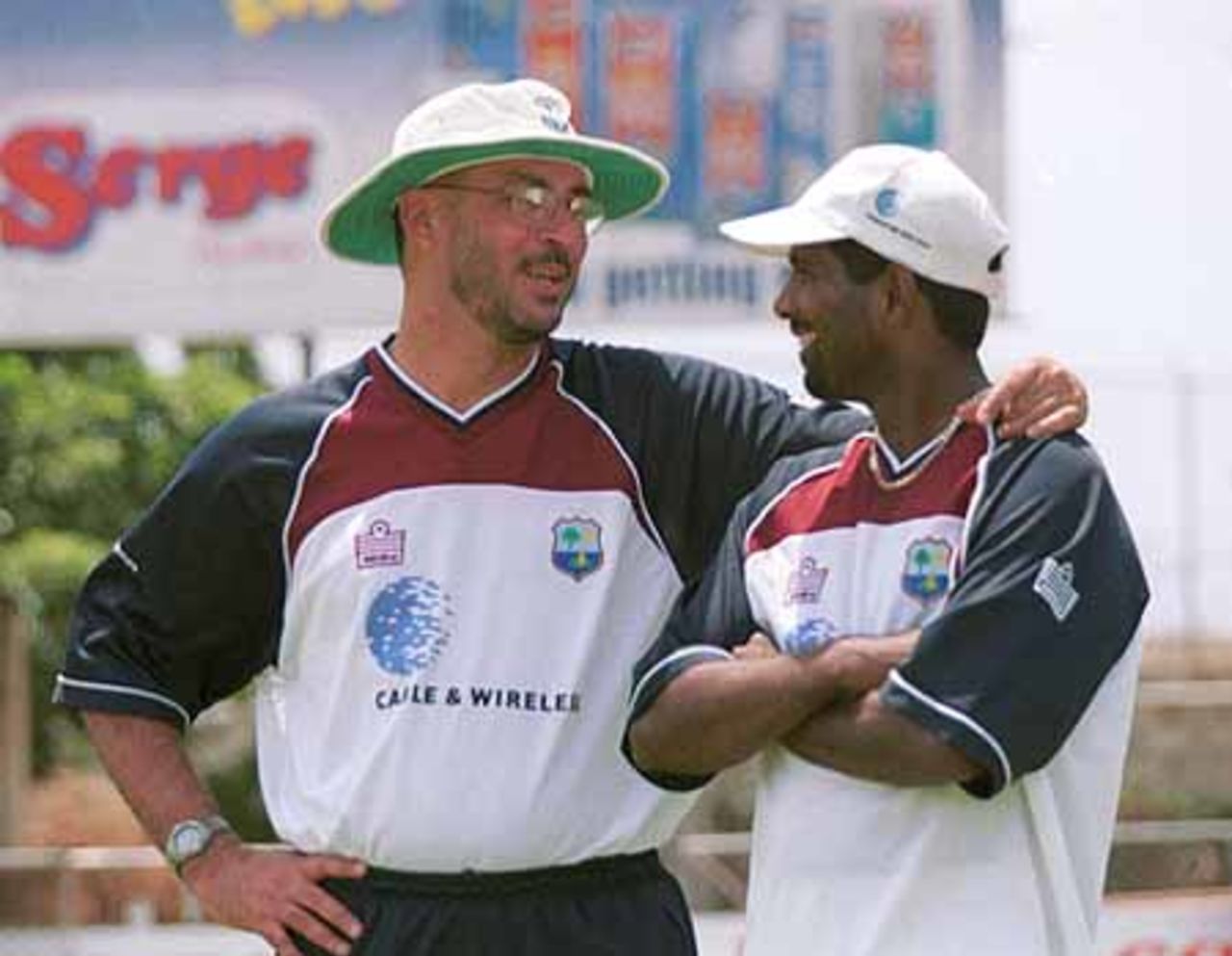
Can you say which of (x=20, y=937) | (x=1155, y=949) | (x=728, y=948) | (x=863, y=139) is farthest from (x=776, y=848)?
(x=20, y=937)

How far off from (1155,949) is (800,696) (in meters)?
5.06

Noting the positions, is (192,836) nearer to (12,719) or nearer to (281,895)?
(281,895)

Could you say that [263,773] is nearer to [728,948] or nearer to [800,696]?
[800,696]

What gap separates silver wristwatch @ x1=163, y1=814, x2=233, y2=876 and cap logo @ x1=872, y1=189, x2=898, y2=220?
4.45 ft

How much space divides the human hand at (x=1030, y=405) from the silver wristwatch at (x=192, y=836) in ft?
4.34

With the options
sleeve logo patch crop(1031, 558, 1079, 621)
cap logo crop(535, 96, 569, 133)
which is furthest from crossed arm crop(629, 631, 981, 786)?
cap logo crop(535, 96, 569, 133)

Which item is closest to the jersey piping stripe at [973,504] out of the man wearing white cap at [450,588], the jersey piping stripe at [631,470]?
the man wearing white cap at [450,588]

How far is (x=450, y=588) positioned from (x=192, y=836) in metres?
0.53

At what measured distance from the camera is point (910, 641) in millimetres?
4070

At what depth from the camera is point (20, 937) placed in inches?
491

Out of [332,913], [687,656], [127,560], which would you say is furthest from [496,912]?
[127,560]

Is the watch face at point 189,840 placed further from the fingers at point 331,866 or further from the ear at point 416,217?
the ear at point 416,217

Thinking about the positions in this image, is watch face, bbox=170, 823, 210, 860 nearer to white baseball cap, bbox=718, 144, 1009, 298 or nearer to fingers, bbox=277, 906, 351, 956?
fingers, bbox=277, 906, 351, 956

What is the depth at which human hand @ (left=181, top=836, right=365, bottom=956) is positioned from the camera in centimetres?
477
